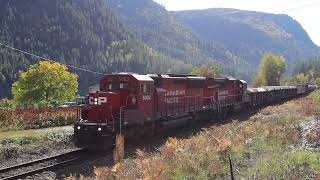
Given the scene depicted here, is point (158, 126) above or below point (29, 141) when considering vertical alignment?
above

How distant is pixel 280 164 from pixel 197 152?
488cm

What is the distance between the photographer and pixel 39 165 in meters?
19.5

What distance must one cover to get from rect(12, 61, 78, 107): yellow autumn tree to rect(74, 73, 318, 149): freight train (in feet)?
181

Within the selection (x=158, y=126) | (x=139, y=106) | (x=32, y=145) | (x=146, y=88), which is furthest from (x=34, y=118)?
(x=139, y=106)

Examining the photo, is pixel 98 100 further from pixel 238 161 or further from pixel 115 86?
pixel 238 161

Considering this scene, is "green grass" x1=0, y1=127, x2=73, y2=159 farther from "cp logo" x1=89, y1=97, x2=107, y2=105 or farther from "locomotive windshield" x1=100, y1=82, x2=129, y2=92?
"locomotive windshield" x1=100, y1=82, x2=129, y2=92

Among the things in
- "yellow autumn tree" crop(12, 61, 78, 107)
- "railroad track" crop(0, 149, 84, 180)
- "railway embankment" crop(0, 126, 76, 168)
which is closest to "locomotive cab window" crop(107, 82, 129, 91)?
"railway embankment" crop(0, 126, 76, 168)

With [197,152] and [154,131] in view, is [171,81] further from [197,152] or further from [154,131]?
[197,152]

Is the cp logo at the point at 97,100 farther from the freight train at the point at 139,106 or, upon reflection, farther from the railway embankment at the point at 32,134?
the railway embankment at the point at 32,134

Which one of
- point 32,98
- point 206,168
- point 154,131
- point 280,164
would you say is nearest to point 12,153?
point 154,131

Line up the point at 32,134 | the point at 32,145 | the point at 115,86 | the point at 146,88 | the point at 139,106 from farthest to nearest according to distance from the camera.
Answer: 1. the point at 32,134
2. the point at 146,88
3. the point at 115,86
4. the point at 139,106
5. the point at 32,145

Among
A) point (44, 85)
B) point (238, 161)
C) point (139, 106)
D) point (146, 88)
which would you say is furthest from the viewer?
point (44, 85)

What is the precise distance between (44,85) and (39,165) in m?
72.7

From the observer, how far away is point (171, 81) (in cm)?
3017
